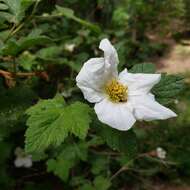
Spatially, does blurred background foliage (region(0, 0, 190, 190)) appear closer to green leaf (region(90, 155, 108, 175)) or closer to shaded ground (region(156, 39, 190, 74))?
green leaf (region(90, 155, 108, 175))

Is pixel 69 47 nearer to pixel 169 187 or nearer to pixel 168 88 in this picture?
pixel 168 88

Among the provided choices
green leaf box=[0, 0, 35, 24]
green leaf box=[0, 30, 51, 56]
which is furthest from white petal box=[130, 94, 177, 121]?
green leaf box=[0, 0, 35, 24]

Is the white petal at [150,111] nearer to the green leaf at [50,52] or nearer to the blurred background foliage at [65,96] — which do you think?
the blurred background foliage at [65,96]

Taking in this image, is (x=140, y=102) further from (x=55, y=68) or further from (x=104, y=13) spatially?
(x=104, y=13)

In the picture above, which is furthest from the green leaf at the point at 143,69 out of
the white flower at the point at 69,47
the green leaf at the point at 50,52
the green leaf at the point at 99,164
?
the green leaf at the point at 99,164

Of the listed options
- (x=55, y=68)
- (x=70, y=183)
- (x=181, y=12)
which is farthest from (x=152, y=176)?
(x=181, y=12)

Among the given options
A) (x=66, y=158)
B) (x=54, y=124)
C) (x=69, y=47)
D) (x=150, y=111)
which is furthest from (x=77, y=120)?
(x=69, y=47)
